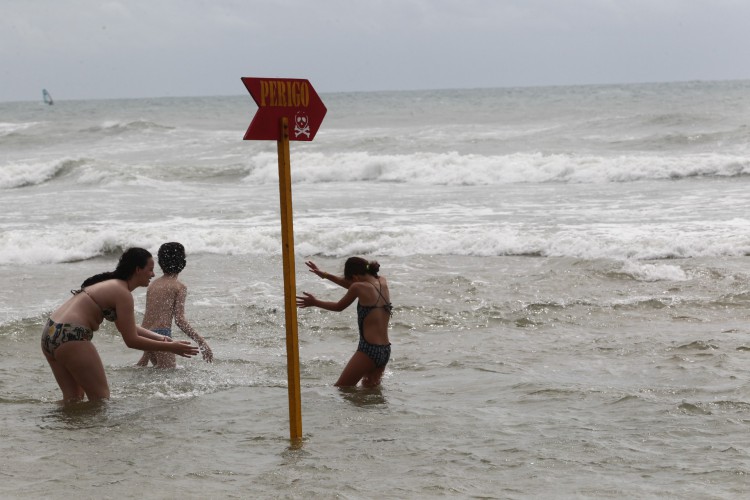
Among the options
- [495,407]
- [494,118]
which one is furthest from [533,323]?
[494,118]

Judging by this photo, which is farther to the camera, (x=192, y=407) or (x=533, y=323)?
(x=533, y=323)

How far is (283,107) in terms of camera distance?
504cm

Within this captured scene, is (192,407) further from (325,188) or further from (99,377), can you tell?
(325,188)

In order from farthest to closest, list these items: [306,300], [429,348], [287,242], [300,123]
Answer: [429,348] → [306,300] → [300,123] → [287,242]

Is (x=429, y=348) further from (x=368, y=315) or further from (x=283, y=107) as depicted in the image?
(x=283, y=107)

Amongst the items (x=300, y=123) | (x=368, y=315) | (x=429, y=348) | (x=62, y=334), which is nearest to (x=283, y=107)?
(x=300, y=123)

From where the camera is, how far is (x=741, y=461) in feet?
17.2

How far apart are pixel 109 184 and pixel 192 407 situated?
62.6ft

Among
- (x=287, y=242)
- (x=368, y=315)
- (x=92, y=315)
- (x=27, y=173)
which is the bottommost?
(x=368, y=315)

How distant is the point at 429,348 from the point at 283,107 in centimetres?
412

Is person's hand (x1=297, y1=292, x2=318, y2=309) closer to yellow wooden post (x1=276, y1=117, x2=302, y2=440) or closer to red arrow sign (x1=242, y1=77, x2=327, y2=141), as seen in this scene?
yellow wooden post (x1=276, y1=117, x2=302, y2=440)

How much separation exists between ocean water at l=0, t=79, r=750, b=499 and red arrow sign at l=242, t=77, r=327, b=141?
181cm

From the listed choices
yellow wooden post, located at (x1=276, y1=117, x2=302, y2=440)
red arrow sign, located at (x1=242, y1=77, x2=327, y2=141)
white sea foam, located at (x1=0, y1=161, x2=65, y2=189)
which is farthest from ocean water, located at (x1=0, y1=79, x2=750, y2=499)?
white sea foam, located at (x1=0, y1=161, x2=65, y2=189)

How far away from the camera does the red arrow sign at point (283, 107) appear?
4.91 metres
